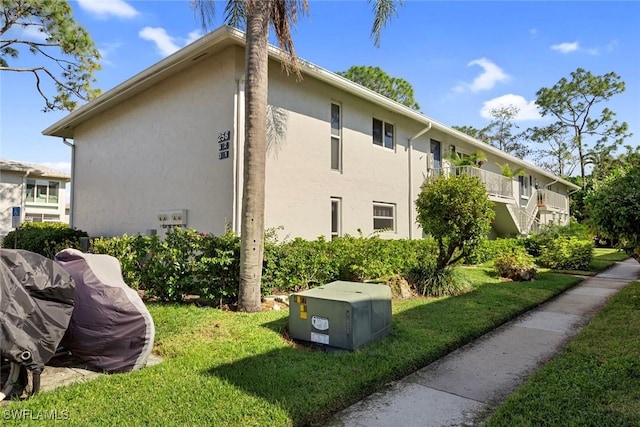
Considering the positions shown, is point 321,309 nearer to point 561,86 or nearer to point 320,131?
point 320,131

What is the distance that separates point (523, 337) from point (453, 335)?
123 centimetres

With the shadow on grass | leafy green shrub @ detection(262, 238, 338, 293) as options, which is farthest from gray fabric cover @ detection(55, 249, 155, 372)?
leafy green shrub @ detection(262, 238, 338, 293)

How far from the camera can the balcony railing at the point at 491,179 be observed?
15.0 m

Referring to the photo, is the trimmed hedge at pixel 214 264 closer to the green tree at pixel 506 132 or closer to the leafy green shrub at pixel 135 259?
the leafy green shrub at pixel 135 259

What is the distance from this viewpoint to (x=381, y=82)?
3200 cm

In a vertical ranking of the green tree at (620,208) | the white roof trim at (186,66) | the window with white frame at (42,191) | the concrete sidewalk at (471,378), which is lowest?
the concrete sidewalk at (471,378)

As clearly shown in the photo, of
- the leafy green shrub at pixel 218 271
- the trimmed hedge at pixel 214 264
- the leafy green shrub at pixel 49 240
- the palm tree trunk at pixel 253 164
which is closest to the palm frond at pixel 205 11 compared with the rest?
the palm tree trunk at pixel 253 164

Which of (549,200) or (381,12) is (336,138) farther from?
(549,200)

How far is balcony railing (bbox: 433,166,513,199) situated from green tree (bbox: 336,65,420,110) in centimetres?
1673

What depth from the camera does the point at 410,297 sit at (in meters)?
8.05

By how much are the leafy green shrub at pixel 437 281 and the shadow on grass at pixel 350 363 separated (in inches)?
56.6

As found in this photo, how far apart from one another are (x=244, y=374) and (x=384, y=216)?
386 inches

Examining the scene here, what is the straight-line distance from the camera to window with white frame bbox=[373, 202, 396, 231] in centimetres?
1257

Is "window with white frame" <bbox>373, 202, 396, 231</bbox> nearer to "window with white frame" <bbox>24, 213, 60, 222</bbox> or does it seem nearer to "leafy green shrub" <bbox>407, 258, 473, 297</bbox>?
"leafy green shrub" <bbox>407, 258, 473, 297</bbox>
